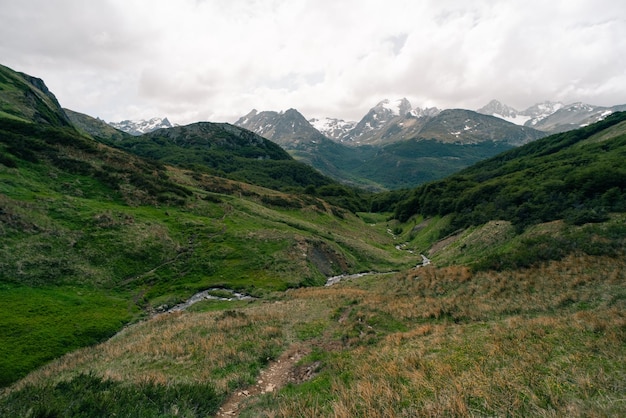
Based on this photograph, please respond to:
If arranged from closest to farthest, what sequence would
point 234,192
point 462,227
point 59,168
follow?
point 59,168, point 462,227, point 234,192

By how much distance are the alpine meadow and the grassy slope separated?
0.90ft

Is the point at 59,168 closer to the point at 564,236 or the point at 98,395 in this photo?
the point at 98,395

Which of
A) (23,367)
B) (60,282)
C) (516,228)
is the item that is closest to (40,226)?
(60,282)

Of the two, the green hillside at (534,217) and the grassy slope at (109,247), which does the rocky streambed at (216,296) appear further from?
the green hillside at (534,217)

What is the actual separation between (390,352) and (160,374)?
1198cm

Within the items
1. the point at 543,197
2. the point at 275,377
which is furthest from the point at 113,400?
the point at 543,197

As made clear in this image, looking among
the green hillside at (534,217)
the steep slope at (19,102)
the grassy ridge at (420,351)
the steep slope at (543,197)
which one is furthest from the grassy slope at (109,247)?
the steep slope at (19,102)

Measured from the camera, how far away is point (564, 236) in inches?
1273

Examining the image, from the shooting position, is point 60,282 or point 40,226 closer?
point 60,282

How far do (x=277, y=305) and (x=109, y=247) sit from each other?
27.6m

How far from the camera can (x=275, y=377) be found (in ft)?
51.9

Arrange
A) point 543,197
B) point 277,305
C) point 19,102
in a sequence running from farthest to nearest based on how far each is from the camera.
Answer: point 19,102
point 543,197
point 277,305

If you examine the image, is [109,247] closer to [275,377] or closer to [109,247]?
[109,247]

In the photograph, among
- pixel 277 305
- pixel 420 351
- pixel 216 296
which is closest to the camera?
pixel 420 351
